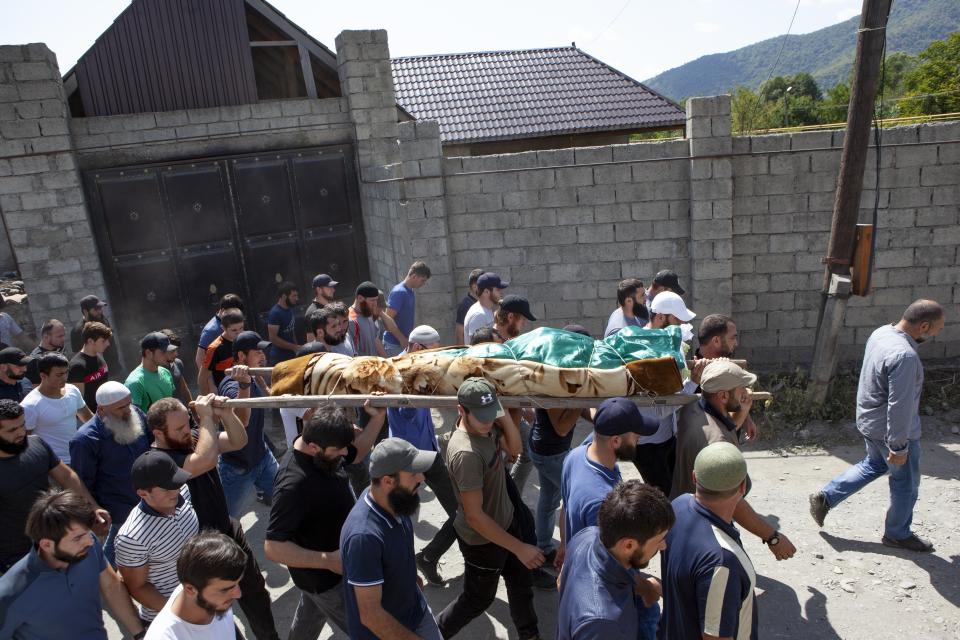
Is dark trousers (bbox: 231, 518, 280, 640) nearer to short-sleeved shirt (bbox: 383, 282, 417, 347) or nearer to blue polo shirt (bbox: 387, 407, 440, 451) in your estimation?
blue polo shirt (bbox: 387, 407, 440, 451)

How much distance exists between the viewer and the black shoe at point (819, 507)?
514 centimetres

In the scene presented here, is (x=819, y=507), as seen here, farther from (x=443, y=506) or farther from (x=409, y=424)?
(x=409, y=424)

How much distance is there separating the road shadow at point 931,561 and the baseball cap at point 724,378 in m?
2.06

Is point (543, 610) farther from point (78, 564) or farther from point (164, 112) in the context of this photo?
point (164, 112)

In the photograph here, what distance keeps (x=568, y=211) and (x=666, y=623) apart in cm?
587

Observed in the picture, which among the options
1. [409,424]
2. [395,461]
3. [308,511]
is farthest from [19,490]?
[395,461]

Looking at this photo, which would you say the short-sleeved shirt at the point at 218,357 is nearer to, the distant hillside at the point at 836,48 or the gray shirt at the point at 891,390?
the gray shirt at the point at 891,390

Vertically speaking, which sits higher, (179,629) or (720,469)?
(720,469)

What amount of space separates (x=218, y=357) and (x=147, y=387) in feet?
2.16

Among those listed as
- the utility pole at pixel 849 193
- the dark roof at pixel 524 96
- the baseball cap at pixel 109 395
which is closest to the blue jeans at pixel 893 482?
the utility pole at pixel 849 193

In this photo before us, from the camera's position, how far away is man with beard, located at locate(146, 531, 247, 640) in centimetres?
262

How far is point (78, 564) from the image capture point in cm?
303

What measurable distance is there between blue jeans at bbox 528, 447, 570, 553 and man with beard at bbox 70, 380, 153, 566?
99.9 inches

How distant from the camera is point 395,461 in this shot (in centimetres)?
303
